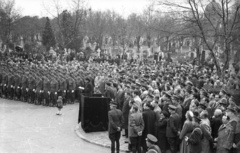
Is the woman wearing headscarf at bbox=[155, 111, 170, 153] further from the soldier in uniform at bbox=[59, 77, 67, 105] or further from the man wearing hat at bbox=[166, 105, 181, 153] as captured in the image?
the soldier in uniform at bbox=[59, 77, 67, 105]

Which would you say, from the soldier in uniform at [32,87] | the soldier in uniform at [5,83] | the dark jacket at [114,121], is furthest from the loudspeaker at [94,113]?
the soldier in uniform at [5,83]

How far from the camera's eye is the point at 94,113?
1338 centimetres

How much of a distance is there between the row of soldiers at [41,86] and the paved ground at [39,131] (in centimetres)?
107

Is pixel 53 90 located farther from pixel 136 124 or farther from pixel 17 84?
pixel 136 124

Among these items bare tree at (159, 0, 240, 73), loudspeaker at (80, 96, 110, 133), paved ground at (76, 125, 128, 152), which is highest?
bare tree at (159, 0, 240, 73)

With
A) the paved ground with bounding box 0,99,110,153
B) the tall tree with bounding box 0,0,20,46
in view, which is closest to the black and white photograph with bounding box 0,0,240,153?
the paved ground with bounding box 0,99,110,153

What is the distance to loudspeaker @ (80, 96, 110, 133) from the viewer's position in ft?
43.4

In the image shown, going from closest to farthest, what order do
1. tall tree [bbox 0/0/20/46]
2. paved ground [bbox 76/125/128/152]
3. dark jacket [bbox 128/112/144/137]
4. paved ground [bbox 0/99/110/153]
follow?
dark jacket [bbox 128/112/144/137] < paved ground [bbox 0/99/110/153] < paved ground [bbox 76/125/128/152] < tall tree [bbox 0/0/20/46]

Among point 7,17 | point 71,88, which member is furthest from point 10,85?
point 7,17

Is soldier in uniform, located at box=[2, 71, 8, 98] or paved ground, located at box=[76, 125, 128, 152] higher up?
soldier in uniform, located at box=[2, 71, 8, 98]

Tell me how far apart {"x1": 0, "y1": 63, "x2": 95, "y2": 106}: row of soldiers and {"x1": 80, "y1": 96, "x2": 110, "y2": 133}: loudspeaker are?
21.3 ft

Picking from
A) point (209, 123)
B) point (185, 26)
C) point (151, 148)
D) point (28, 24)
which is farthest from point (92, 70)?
point (28, 24)

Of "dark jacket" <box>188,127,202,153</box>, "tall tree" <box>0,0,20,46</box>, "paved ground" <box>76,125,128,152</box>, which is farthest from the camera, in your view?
"tall tree" <box>0,0,20,46</box>

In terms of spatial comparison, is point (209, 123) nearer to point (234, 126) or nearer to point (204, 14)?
point (234, 126)
